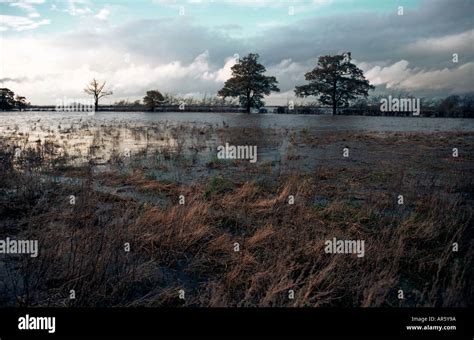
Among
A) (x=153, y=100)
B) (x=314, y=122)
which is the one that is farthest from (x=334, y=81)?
(x=153, y=100)

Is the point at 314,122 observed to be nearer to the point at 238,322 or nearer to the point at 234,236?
the point at 234,236

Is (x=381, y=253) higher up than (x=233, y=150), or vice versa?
(x=233, y=150)

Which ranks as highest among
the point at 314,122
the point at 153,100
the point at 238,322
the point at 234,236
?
the point at 153,100

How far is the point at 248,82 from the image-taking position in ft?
140

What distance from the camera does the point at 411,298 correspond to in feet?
15.0

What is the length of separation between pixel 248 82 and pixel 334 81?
14.5 m

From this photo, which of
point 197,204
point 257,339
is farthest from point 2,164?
point 257,339

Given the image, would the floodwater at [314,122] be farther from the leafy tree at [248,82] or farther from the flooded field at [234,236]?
the flooded field at [234,236]

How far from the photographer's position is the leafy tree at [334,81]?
46000mm

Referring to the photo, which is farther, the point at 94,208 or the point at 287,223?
the point at 94,208

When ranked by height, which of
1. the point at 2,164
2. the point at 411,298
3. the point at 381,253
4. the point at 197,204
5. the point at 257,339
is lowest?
the point at 257,339

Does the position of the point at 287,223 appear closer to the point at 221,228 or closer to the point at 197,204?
the point at 221,228

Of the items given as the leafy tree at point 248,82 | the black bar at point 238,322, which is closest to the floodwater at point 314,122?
the leafy tree at point 248,82

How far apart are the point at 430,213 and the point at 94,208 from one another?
829 centimetres
